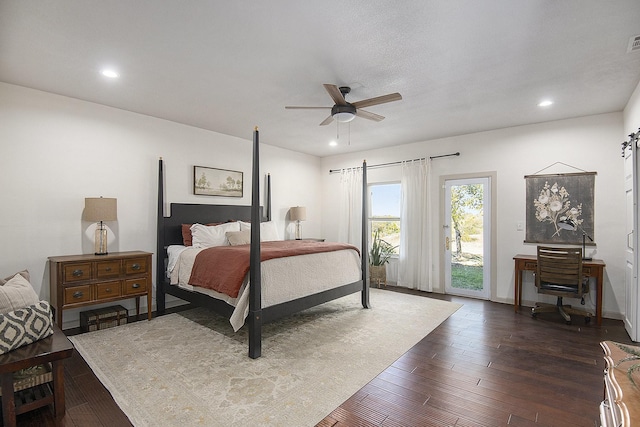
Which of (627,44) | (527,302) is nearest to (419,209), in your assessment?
(527,302)

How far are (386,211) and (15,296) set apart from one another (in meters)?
5.47

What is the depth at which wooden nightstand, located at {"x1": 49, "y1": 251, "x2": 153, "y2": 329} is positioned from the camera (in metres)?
3.29

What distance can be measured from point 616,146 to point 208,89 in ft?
17.0

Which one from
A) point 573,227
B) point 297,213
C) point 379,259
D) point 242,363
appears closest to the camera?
point 242,363

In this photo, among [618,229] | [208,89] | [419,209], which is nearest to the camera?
[208,89]

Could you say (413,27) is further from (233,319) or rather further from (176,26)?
(233,319)

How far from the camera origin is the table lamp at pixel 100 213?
11.8 ft

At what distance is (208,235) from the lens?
4.52m

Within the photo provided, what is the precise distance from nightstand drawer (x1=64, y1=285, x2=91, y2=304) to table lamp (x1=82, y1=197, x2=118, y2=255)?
505 mm

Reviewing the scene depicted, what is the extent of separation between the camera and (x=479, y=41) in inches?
96.0

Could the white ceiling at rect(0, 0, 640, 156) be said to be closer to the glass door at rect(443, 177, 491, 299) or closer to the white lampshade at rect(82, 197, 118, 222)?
the white lampshade at rect(82, 197, 118, 222)

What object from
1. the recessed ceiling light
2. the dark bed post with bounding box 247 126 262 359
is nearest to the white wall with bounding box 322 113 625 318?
the dark bed post with bounding box 247 126 262 359

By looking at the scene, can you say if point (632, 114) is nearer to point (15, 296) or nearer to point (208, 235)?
point (208, 235)

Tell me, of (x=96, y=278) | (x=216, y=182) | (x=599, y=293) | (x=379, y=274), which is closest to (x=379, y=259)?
(x=379, y=274)
